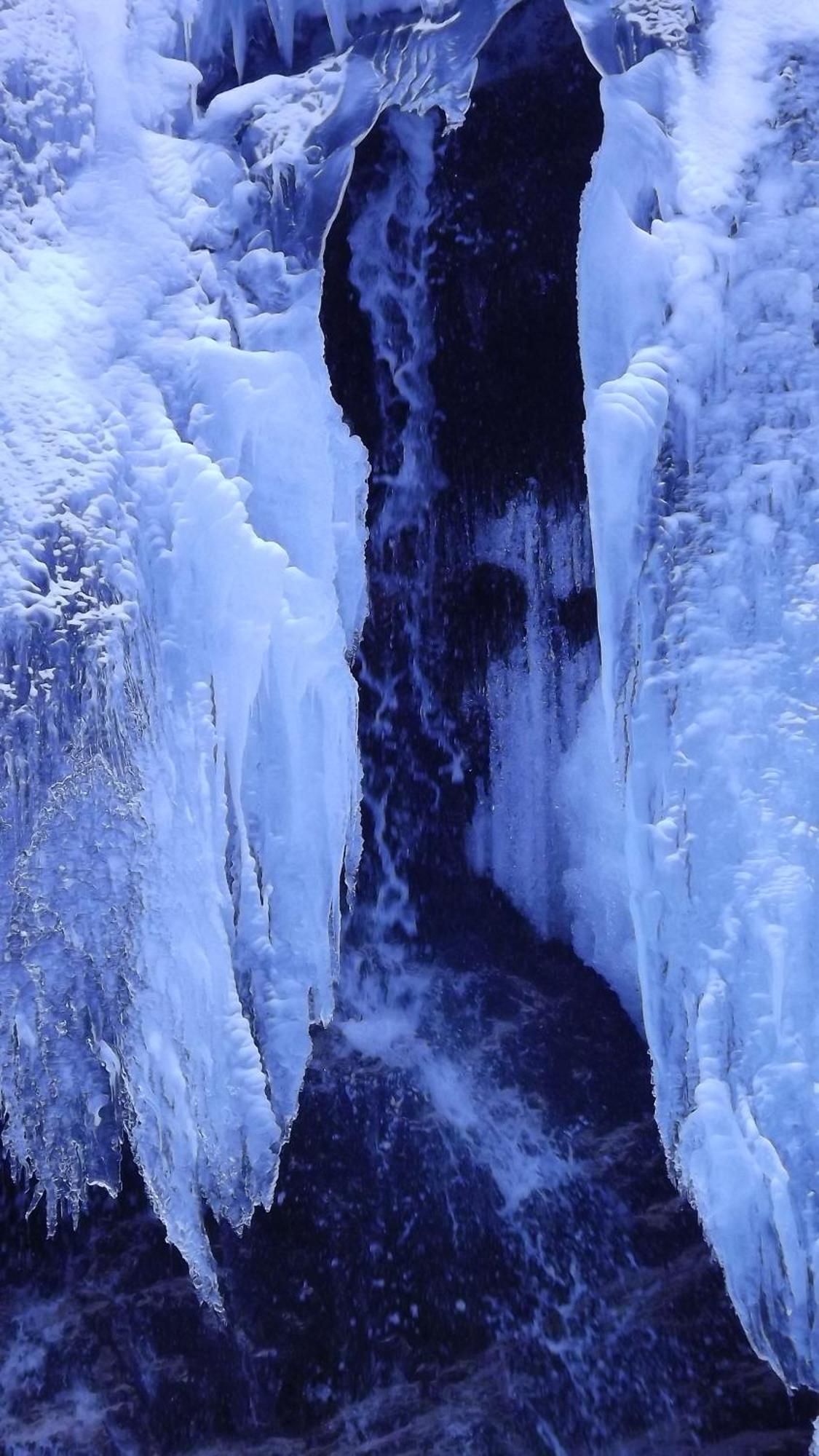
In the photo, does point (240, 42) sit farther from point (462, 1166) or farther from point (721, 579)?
point (462, 1166)

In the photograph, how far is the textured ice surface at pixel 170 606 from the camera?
3232 millimetres

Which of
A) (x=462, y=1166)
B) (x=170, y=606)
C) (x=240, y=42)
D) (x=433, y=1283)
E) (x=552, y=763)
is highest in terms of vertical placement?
(x=240, y=42)

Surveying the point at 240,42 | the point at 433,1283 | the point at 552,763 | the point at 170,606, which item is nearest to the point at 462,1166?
the point at 433,1283

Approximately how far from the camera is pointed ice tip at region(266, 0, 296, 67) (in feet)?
11.9

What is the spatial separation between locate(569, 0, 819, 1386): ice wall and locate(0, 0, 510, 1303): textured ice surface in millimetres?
648

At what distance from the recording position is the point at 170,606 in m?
3.30

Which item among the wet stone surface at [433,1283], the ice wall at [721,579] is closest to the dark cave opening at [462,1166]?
the wet stone surface at [433,1283]

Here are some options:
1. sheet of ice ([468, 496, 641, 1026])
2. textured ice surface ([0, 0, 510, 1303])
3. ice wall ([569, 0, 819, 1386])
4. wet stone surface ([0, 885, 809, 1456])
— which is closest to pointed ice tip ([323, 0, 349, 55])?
textured ice surface ([0, 0, 510, 1303])

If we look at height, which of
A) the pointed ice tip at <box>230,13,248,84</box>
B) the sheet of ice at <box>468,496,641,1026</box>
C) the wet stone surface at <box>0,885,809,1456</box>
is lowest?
the wet stone surface at <box>0,885,809,1456</box>

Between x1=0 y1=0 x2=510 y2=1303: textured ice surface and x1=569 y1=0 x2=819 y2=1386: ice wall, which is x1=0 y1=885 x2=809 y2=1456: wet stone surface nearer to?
x1=0 y1=0 x2=510 y2=1303: textured ice surface

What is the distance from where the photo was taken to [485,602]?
4555 mm

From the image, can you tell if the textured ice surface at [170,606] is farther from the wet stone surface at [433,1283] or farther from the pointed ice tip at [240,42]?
the wet stone surface at [433,1283]

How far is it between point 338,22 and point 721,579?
5.78 feet

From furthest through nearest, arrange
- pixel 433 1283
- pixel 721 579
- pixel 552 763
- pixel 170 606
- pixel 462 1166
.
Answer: pixel 552 763 < pixel 462 1166 < pixel 433 1283 < pixel 170 606 < pixel 721 579
